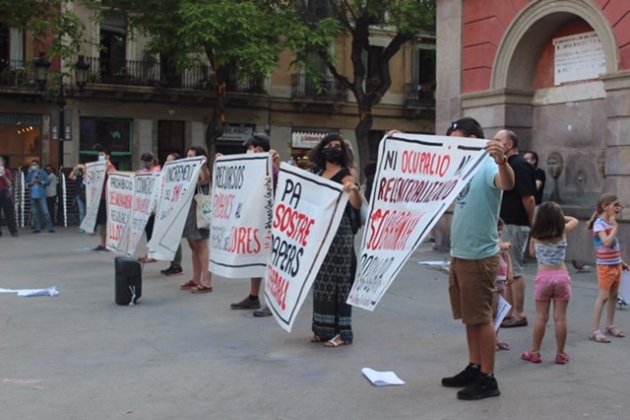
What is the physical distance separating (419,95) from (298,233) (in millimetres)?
35046

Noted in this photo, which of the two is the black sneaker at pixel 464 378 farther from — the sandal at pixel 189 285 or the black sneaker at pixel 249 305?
the sandal at pixel 189 285

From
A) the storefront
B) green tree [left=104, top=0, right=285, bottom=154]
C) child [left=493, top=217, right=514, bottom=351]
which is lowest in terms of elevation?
child [left=493, top=217, right=514, bottom=351]

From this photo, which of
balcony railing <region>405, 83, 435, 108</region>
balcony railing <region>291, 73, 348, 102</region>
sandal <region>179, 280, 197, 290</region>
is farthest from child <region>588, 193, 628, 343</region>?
balcony railing <region>405, 83, 435, 108</region>

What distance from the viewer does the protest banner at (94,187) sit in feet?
47.9

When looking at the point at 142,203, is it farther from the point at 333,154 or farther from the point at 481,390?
the point at 481,390

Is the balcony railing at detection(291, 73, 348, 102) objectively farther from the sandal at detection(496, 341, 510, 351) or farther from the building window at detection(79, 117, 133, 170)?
the sandal at detection(496, 341, 510, 351)

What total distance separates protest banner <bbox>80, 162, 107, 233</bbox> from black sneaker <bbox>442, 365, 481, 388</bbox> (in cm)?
979

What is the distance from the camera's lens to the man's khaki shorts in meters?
5.57

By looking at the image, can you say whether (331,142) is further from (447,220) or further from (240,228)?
(447,220)

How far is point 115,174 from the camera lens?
13312mm

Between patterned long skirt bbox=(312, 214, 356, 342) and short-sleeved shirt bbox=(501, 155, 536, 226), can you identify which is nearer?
patterned long skirt bbox=(312, 214, 356, 342)

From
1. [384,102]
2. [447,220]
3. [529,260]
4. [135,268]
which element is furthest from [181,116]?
[135,268]

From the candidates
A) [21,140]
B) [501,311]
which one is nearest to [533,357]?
[501,311]

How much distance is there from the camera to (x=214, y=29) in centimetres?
2500
